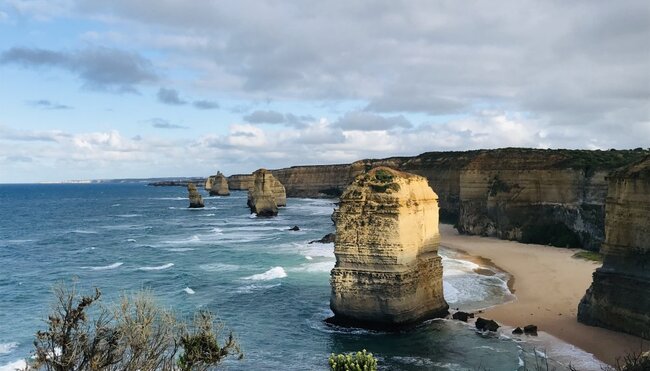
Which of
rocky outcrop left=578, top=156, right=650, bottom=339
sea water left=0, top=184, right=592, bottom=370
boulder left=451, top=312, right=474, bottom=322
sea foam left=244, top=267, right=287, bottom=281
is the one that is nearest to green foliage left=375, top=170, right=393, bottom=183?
sea water left=0, top=184, right=592, bottom=370

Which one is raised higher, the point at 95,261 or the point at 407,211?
the point at 407,211

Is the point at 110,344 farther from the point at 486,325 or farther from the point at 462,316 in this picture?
the point at 462,316

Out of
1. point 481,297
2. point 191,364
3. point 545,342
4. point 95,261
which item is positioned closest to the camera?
point 191,364

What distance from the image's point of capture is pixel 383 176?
25.9 m

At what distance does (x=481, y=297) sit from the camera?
31.4m

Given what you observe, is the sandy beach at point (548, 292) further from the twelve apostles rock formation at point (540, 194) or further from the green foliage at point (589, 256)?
the twelve apostles rock formation at point (540, 194)

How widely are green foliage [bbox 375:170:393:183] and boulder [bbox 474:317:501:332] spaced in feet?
25.8

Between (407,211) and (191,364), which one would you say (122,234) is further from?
(191,364)

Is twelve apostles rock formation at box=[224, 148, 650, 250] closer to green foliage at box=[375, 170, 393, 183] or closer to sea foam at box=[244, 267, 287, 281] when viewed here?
sea foam at box=[244, 267, 287, 281]

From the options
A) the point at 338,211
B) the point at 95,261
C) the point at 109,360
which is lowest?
the point at 95,261

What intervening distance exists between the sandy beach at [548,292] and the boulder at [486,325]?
176cm

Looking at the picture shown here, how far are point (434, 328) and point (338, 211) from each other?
7179 millimetres

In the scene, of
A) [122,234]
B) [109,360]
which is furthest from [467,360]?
[122,234]

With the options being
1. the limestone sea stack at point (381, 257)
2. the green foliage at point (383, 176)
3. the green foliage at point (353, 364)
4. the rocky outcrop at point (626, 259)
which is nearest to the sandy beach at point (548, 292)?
the rocky outcrop at point (626, 259)
